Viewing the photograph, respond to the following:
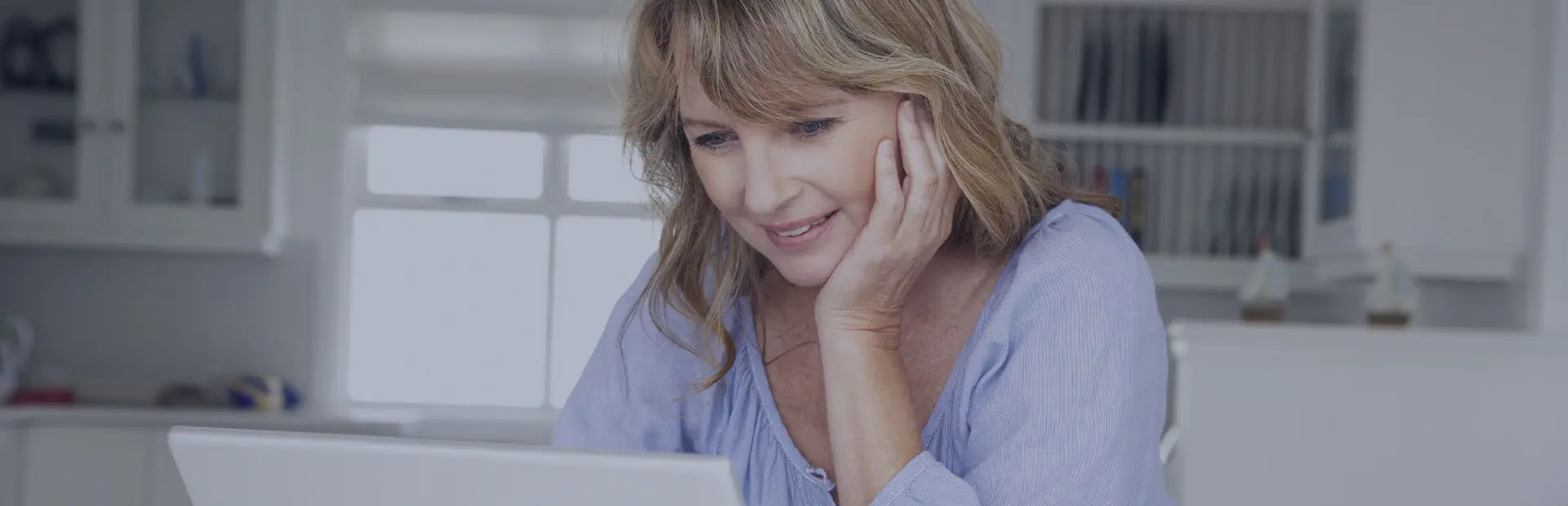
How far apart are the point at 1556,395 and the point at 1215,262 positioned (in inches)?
63.1

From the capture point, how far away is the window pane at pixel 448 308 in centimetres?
430

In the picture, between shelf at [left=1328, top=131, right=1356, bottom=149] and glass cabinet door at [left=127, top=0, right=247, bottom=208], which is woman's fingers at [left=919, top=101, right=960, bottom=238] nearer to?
shelf at [left=1328, top=131, right=1356, bottom=149]

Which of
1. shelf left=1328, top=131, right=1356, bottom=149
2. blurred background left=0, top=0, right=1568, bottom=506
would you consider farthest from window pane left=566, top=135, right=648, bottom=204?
shelf left=1328, top=131, right=1356, bottom=149

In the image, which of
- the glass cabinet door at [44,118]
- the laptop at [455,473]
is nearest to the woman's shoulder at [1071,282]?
the laptop at [455,473]

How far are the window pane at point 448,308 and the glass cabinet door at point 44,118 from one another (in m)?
0.83

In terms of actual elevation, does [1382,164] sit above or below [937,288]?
above

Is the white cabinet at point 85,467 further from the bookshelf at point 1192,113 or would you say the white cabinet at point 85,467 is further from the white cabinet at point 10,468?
the bookshelf at point 1192,113

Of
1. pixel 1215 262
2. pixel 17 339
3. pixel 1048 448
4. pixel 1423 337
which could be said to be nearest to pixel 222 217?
pixel 17 339

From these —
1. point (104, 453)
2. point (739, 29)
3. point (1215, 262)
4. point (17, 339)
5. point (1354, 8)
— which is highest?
point (1354, 8)

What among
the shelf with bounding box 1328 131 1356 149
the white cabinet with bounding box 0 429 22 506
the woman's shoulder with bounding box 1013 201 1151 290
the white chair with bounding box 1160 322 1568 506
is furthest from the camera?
the white cabinet with bounding box 0 429 22 506

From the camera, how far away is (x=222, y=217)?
3.94 m

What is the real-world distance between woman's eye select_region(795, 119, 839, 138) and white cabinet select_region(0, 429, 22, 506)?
10.1ft

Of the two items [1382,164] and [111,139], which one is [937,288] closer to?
[1382,164]

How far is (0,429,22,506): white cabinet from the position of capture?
341 centimetres
